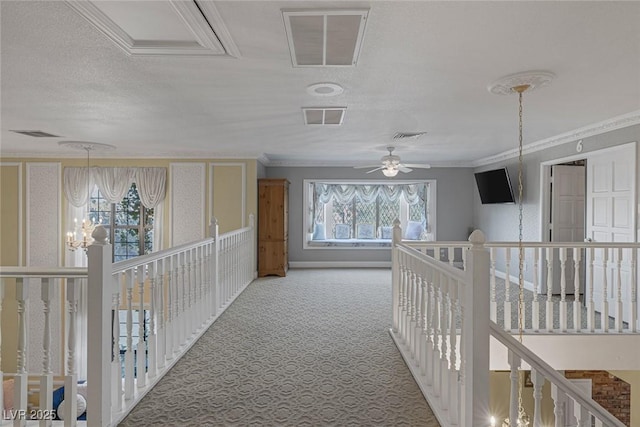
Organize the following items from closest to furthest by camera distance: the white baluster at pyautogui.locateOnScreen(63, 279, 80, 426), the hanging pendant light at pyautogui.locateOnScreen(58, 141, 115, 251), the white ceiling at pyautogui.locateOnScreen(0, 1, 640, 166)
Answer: the white ceiling at pyautogui.locateOnScreen(0, 1, 640, 166) < the white baluster at pyautogui.locateOnScreen(63, 279, 80, 426) < the hanging pendant light at pyautogui.locateOnScreen(58, 141, 115, 251)

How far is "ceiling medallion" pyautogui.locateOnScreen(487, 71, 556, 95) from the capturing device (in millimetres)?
2912

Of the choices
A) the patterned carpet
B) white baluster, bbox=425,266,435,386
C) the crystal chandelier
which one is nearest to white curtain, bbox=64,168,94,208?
the crystal chandelier

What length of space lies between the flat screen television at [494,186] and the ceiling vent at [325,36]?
5113 mm

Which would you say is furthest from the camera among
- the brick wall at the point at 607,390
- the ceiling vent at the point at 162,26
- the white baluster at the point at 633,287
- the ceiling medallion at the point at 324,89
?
the brick wall at the point at 607,390

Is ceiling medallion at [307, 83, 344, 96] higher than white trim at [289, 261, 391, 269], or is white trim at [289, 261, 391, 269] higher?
ceiling medallion at [307, 83, 344, 96]

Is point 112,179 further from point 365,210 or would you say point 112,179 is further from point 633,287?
point 633,287

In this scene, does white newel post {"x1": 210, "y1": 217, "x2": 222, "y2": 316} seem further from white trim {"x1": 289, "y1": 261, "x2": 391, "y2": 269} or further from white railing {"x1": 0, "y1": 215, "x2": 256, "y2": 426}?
white trim {"x1": 289, "y1": 261, "x2": 391, "y2": 269}

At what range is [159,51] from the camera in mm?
2541

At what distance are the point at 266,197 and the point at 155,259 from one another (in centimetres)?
453

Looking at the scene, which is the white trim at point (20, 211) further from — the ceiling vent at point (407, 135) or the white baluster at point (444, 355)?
the white baluster at point (444, 355)

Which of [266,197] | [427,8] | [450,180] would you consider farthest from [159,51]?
[450,180]

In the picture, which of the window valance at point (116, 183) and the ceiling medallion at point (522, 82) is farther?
the window valance at point (116, 183)

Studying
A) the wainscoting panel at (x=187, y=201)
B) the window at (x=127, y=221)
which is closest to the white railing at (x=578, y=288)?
the wainscoting panel at (x=187, y=201)

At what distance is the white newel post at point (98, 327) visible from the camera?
215 centimetres
